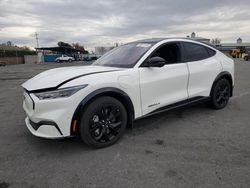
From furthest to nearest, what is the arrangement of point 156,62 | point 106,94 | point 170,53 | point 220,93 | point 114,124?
point 220,93 → point 170,53 → point 156,62 → point 114,124 → point 106,94

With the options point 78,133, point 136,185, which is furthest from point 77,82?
point 136,185

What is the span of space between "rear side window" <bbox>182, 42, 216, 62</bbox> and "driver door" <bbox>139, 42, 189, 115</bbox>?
6.8 inches

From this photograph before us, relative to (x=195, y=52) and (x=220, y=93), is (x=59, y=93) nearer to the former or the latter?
(x=195, y=52)

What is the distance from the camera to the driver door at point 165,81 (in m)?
3.59

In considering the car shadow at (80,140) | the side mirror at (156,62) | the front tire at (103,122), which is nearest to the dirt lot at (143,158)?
the car shadow at (80,140)

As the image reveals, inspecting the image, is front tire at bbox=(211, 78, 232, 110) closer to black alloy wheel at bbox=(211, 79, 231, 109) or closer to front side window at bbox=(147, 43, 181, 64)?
black alloy wheel at bbox=(211, 79, 231, 109)

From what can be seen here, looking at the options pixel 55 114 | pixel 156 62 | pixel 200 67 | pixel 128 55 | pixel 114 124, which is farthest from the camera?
pixel 200 67

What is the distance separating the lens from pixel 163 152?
3.11 m

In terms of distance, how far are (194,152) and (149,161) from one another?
2.20 ft

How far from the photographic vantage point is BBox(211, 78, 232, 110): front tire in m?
4.84

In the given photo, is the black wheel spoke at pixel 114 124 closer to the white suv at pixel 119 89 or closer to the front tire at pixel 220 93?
the white suv at pixel 119 89

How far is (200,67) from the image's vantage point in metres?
4.45

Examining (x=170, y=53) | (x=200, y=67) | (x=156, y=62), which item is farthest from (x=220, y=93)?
(x=156, y=62)

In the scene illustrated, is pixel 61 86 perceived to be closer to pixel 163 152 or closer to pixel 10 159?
pixel 10 159
